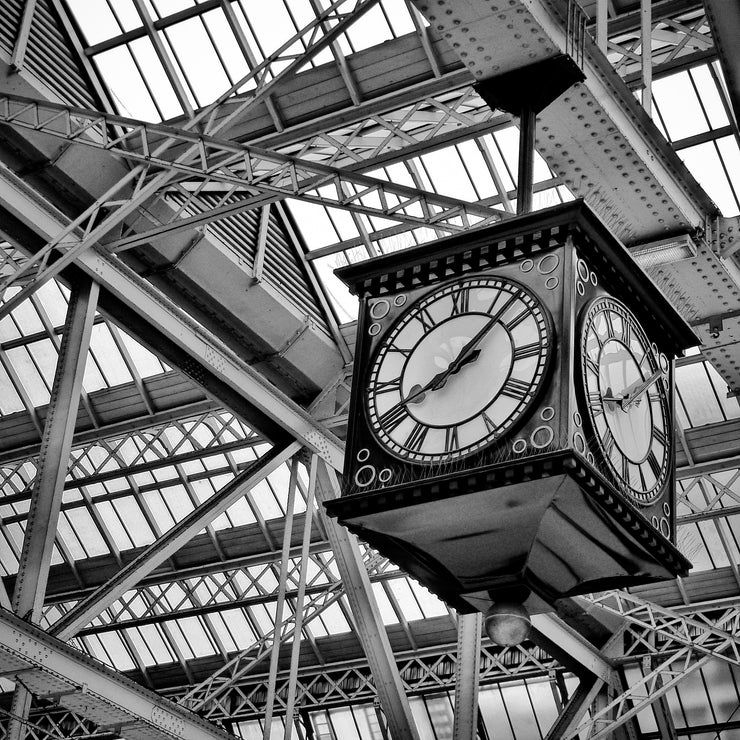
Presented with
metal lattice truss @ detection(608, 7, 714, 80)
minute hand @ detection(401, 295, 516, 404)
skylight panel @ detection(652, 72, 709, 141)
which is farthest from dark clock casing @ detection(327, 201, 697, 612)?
skylight panel @ detection(652, 72, 709, 141)

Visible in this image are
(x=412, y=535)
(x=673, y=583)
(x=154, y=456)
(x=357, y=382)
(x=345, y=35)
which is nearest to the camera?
(x=412, y=535)

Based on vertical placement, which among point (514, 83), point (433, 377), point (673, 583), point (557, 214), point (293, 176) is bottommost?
point (433, 377)

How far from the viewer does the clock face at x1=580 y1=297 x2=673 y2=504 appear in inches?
287

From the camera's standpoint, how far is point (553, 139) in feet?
29.5

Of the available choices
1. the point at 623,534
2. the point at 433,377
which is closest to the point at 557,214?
the point at 433,377

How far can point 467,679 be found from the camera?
1819 centimetres

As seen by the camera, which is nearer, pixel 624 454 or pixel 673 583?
pixel 624 454

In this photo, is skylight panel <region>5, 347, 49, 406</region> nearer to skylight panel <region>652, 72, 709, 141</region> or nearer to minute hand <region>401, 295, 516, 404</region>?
skylight panel <region>652, 72, 709, 141</region>

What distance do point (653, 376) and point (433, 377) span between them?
4.73 ft

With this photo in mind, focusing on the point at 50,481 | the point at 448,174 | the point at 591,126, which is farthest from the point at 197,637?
the point at 591,126

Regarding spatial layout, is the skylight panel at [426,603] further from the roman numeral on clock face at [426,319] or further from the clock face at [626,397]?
the roman numeral on clock face at [426,319]

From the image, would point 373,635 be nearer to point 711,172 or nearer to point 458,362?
point 711,172

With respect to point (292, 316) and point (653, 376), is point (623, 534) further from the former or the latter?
point (292, 316)

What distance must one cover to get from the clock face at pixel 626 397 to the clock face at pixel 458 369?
1.07 ft
